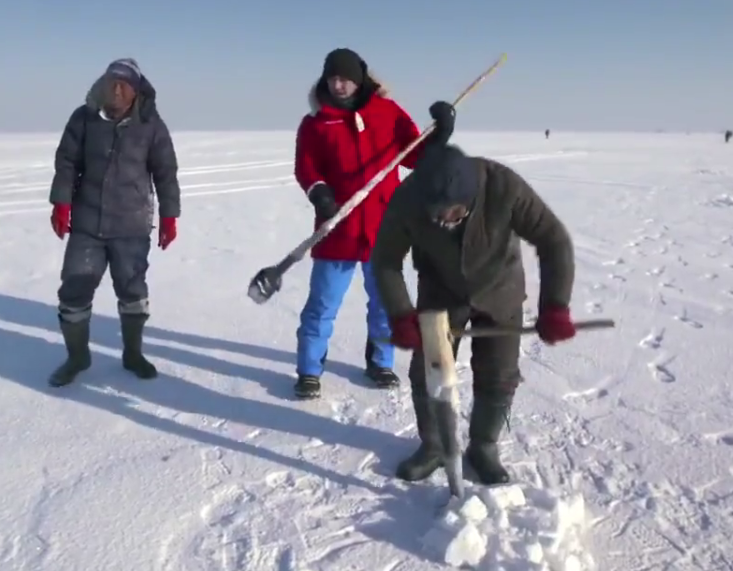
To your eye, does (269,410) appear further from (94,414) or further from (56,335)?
(56,335)

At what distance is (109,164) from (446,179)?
195 centimetres

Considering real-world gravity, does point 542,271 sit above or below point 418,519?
above

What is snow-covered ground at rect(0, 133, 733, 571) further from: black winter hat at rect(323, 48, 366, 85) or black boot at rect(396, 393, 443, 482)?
black winter hat at rect(323, 48, 366, 85)

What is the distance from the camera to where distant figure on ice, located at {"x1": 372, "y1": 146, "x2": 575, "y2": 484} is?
2256 mm

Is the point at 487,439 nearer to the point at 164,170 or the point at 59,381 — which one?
the point at 164,170

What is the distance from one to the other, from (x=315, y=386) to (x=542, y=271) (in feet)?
4.94

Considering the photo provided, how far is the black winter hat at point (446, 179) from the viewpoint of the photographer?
216 cm

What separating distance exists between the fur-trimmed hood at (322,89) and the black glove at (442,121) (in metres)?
0.27

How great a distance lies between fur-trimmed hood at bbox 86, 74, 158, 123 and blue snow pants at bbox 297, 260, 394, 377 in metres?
1.06

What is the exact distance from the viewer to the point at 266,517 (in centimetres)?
260

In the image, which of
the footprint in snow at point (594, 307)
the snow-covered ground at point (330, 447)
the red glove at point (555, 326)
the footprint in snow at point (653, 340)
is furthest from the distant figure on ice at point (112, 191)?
the footprint in snow at point (594, 307)

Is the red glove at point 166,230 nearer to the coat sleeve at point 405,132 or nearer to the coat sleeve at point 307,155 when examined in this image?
the coat sleeve at point 307,155

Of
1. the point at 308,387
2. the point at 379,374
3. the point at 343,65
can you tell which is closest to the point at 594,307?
the point at 379,374

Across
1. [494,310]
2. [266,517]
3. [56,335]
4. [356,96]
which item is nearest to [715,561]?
[494,310]
